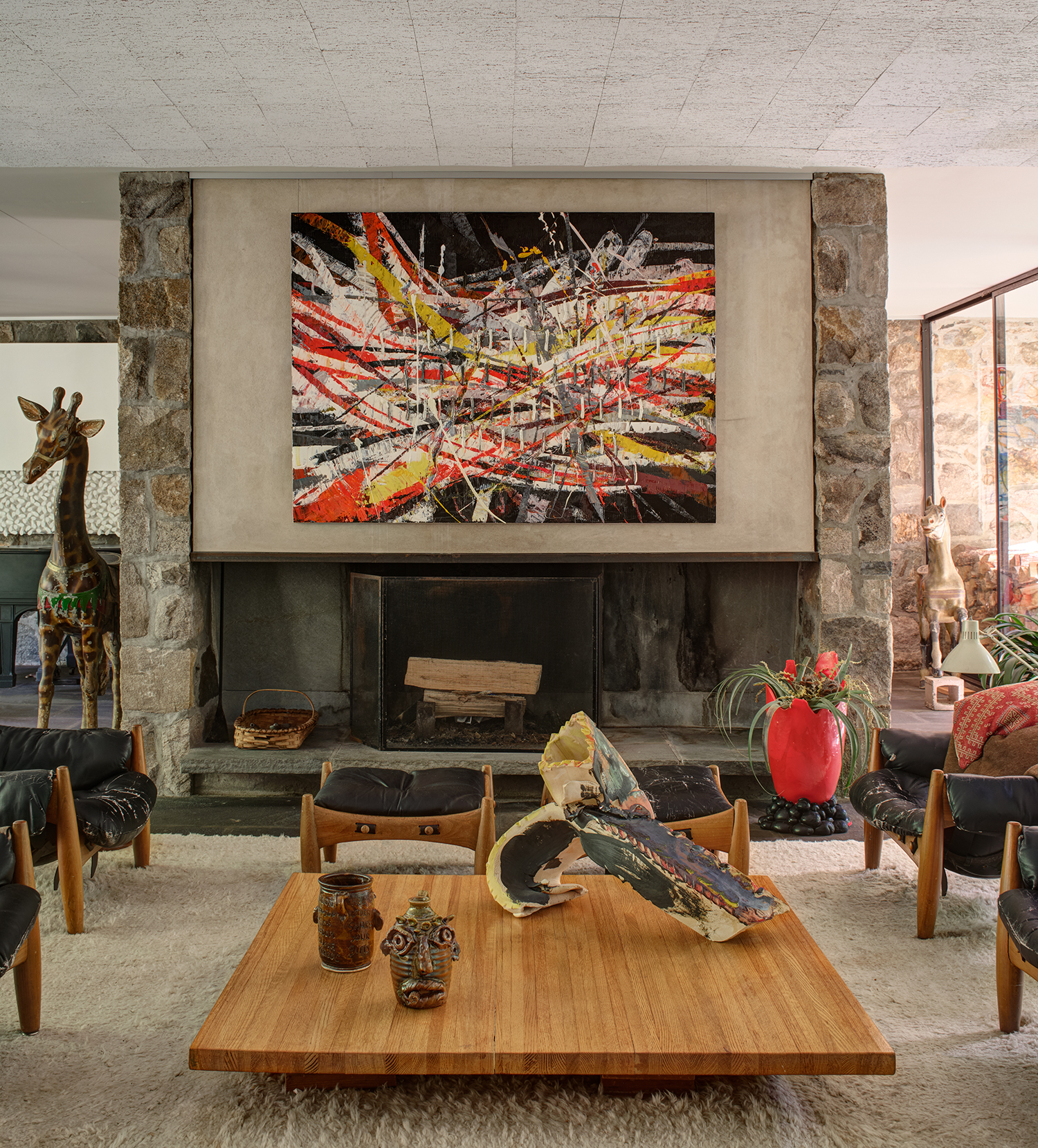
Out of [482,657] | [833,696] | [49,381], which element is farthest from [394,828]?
[49,381]

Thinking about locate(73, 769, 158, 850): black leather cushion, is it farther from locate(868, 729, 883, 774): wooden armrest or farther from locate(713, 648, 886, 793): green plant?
locate(868, 729, 883, 774): wooden armrest

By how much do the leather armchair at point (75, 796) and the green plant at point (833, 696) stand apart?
2188 millimetres

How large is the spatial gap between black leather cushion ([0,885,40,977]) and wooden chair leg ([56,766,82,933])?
18.2 inches

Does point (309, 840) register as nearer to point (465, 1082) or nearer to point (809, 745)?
point (465, 1082)

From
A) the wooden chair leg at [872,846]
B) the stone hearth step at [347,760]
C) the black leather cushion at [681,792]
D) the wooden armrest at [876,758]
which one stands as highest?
the wooden armrest at [876,758]

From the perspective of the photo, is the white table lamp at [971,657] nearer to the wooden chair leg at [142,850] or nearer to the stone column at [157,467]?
the wooden chair leg at [142,850]

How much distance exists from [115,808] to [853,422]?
3318 mm

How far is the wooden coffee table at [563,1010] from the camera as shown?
5.10 ft

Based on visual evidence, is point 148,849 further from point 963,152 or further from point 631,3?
point 963,152

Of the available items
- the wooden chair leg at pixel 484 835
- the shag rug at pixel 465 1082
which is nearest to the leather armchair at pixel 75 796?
the shag rug at pixel 465 1082

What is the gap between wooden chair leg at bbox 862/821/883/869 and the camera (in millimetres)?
3027

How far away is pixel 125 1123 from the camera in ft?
5.71

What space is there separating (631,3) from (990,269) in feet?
12.8

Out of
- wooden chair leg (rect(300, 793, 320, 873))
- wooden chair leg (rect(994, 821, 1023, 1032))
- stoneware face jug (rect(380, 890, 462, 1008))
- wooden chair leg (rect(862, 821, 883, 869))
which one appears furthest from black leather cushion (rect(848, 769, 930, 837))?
wooden chair leg (rect(300, 793, 320, 873))
